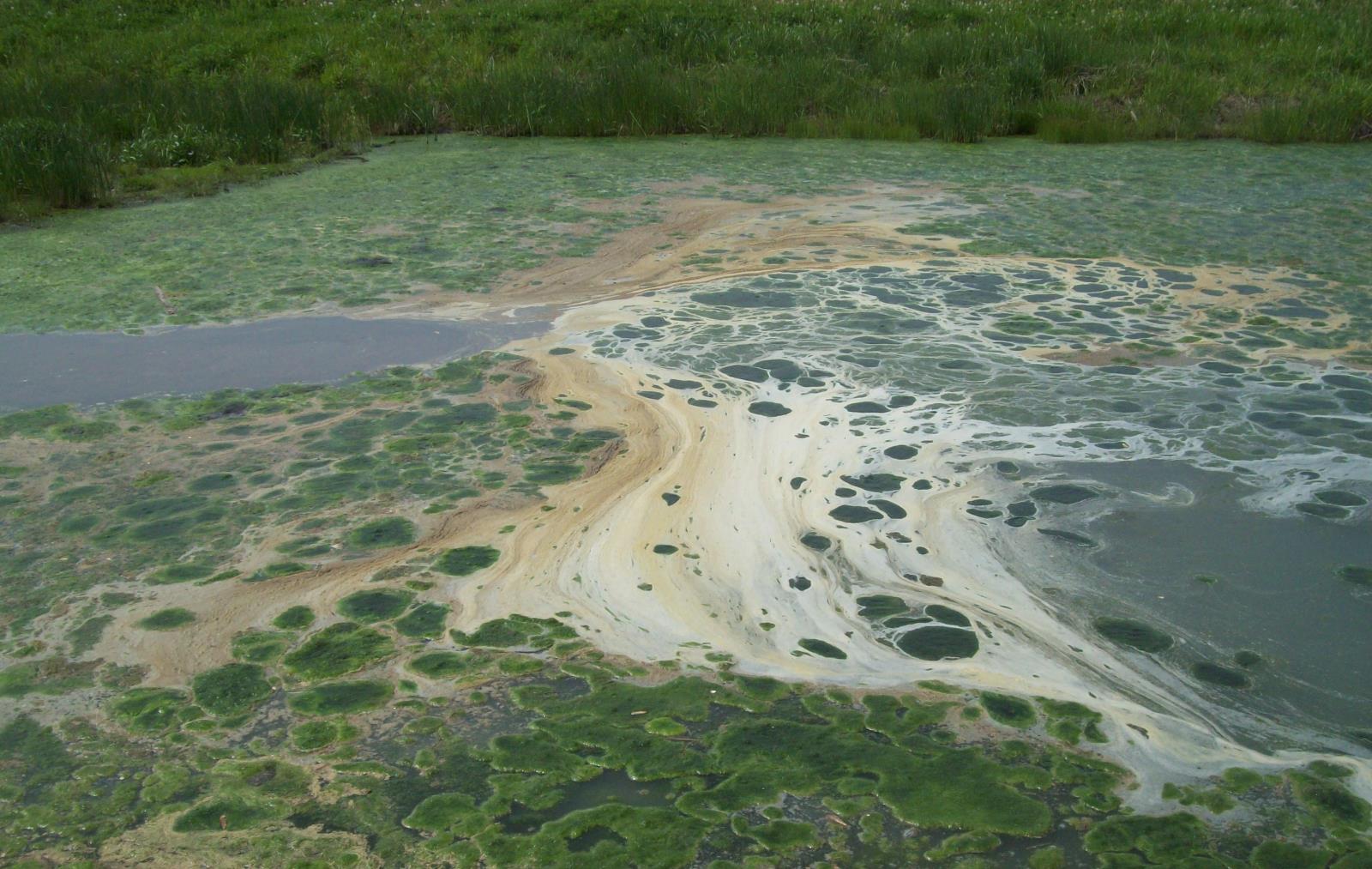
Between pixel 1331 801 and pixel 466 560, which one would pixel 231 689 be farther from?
pixel 1331 801

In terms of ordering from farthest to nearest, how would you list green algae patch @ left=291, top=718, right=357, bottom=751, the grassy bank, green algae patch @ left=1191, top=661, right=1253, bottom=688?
the grassy bank, green algae patch @ left=1191, top=661, right=1253, bottom=688, green algae patch @ left=291, top=718, right=357, bottom=751

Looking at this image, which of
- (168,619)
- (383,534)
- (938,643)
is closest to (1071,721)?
(938,643)

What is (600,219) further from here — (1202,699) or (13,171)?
(1202,699)

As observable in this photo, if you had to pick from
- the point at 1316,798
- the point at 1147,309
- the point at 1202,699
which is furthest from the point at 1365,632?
the point at 1147,309

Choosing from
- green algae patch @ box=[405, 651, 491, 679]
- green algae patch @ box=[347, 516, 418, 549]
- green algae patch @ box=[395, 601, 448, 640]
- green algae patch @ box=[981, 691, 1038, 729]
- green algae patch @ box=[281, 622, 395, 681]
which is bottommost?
Answer: green algae patch @ box=[981, 691, 1038, 729]

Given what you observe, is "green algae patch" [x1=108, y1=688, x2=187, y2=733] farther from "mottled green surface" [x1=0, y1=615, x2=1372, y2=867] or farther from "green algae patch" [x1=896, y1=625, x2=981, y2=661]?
"green algae patch" [x1=896, y1=625, x2=981, y2=661]

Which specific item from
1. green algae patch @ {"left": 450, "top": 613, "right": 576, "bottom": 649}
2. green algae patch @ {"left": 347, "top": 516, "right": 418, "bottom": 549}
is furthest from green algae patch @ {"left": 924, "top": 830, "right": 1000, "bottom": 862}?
green algae patch @ {"left": 347, "top": 516, "right": 418, "bottom": 549}

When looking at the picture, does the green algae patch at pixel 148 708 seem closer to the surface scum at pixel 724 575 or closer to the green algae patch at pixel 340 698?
the surface scum at pixel 724 575

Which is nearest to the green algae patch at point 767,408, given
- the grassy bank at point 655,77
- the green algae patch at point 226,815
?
the green algae patch at point 226,815
